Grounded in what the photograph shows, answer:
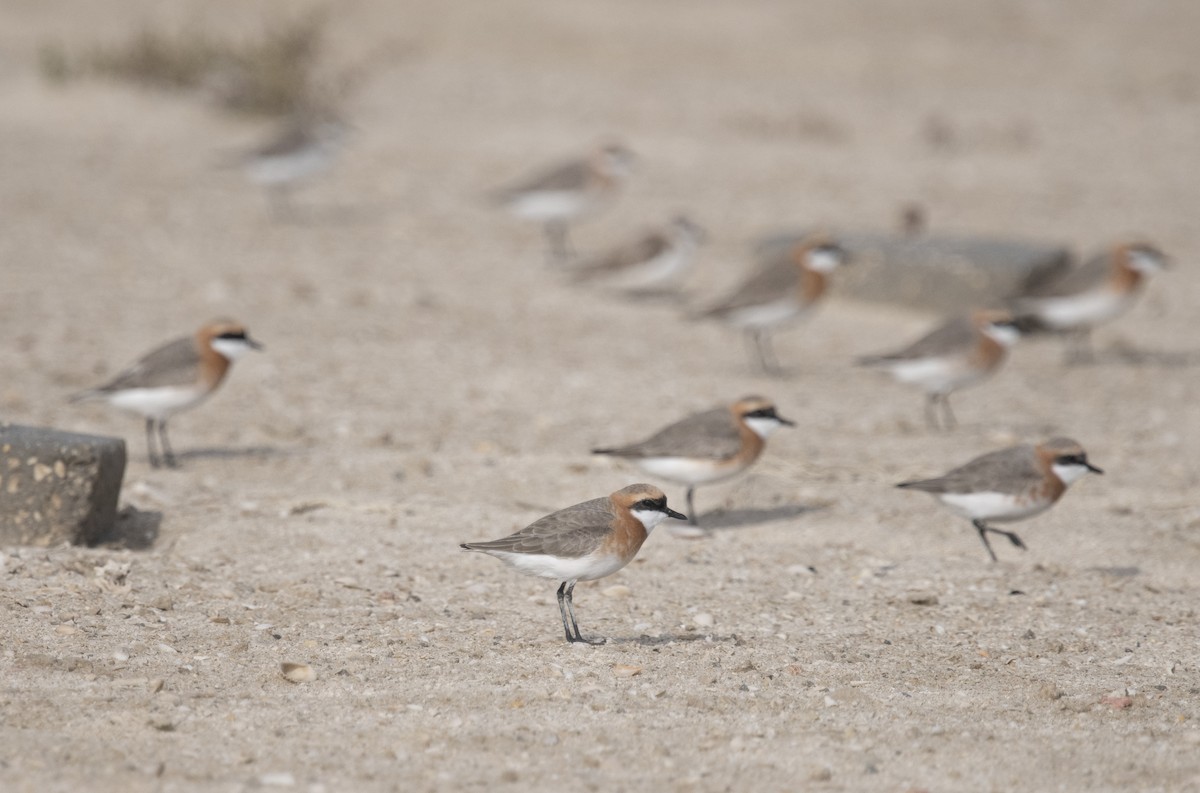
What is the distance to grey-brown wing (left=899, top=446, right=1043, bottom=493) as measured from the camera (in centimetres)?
803

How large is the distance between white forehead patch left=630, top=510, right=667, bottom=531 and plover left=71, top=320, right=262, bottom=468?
3661 mm

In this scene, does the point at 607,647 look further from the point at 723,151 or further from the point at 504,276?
the point at 723,151

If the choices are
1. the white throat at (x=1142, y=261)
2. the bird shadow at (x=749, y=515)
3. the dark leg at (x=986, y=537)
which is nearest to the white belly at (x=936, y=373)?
the bird shadow at (x=749, y=515)

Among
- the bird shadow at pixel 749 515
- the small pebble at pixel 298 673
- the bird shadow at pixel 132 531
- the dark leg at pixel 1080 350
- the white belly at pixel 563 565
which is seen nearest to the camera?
the small pebble at pixel 298 673

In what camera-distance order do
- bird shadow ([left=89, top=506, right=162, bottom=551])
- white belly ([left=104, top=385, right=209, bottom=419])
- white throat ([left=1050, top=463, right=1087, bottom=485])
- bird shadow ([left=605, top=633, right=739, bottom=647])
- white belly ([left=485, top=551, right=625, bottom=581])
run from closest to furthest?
1. white belly ([left=485, top=551, right=625, bottom=581])
2. bird shadow ([left=605, top=633, right=739, bottom=647])
3. bird shadow ([left=89, top=506, right=162, bottom=551])
4. white throat ([left=1050, top=463, right=1087, bottom=485])
5. white belly ([left=104, top=385, right=209, bottom=419])

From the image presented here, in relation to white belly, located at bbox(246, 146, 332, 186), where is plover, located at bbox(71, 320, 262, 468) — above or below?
above

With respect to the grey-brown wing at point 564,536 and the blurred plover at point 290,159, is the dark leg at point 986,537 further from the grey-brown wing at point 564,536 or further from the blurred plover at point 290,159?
the blurred plover at point 290,159

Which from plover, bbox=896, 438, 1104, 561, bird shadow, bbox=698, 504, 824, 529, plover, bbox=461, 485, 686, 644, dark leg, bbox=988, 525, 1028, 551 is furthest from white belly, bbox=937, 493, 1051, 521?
plover, bbox=461, 485, 686, 644

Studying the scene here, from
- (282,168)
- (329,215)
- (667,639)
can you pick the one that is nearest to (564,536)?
(667,639)

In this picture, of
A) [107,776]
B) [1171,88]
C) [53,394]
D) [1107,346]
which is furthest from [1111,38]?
[107,776]

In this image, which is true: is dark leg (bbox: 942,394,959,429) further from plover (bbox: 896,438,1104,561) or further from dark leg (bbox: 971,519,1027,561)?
plover (bbox: 896,438,1104,561)

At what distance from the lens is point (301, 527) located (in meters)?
8.15

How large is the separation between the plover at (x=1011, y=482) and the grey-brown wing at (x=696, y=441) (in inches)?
41.3

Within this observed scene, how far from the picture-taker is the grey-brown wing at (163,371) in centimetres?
920
